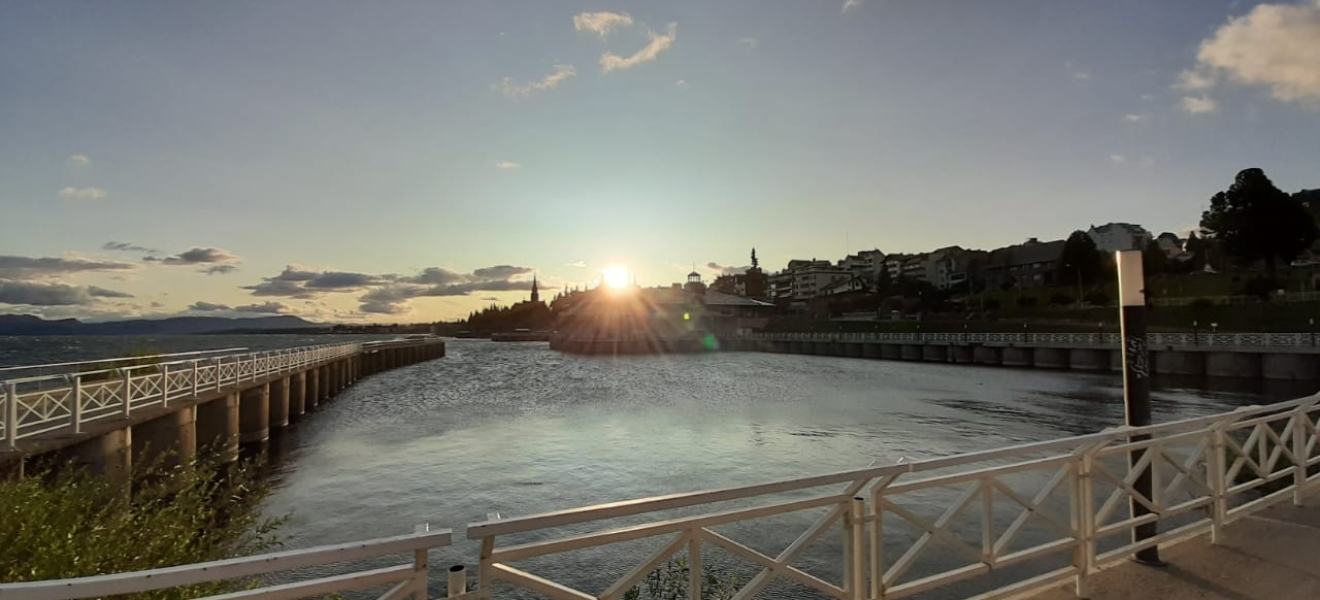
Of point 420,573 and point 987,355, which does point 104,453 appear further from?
point 987,355

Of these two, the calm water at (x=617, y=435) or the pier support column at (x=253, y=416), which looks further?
the pier support column at (x=253, y=416)

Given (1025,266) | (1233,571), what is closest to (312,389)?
(1233,571)

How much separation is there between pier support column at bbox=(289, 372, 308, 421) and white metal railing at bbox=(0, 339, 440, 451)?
6.59ft

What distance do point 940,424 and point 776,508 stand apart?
2556cm

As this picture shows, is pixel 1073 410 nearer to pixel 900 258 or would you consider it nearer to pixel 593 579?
Result: pixel 593 579

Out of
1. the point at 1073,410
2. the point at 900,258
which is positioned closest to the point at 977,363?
the point at 1073,410

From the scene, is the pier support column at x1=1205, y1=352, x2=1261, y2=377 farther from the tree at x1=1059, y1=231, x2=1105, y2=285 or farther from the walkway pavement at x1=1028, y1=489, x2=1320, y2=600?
the tree at x1=1059, y1=231, x2=1105, y2=285

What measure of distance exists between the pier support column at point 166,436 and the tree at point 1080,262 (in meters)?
97.9

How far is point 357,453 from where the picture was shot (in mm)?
22547

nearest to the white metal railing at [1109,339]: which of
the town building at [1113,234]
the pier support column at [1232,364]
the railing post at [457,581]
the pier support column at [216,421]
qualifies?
the pier support column at [1232,364]

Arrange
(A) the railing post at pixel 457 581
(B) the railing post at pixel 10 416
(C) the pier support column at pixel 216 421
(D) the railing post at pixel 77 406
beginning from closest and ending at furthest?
(A) the railing post at pixel 457 581 → (B) the railing post at pixel 10 416 → (D) the railing post at pixel 77 406 → (C) the pier support column at pixel 216 421

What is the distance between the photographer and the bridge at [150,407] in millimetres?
12883

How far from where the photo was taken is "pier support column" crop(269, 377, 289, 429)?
94.9 feet

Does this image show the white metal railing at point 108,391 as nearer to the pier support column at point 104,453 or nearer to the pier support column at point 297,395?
the pier support column at point 104,453
